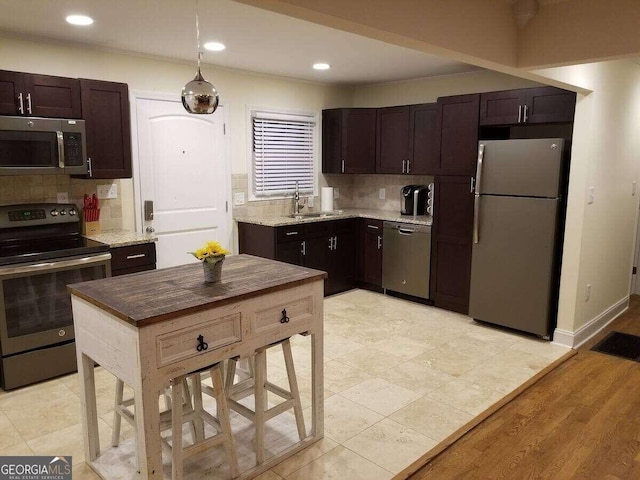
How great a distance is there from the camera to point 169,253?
461 centimetres

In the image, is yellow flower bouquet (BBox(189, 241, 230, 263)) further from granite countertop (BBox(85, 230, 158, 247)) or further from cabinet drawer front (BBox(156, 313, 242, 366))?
granite countertop (BBox(85, 230, 158, 247))

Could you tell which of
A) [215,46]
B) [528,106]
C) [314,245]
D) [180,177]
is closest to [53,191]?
[180,177]

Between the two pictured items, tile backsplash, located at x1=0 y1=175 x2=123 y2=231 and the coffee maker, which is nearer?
tile backsplash, located at x1=0 y1=175 x2=123 y2=231

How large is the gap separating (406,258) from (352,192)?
1429 millimetres

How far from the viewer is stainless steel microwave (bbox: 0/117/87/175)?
10.7 ft

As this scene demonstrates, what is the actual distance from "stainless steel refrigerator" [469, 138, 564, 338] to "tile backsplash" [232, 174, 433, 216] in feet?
4.26

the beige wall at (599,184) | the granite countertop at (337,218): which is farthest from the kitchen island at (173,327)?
the beige wall at (599,184)

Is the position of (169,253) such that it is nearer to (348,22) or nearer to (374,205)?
(374,205)

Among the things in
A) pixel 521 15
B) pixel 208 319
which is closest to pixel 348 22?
pixel 208 319

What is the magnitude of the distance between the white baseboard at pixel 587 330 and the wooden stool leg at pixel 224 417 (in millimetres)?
2926

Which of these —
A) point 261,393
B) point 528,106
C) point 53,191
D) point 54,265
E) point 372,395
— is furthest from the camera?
point 528,106

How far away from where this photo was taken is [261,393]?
2.38 m

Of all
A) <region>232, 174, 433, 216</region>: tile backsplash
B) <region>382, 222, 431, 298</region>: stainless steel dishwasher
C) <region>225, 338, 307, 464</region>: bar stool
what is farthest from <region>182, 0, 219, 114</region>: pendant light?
<region>382, 222, 431, 298</region>: stainless steel dishwasher

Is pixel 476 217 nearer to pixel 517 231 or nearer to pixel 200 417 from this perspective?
pixel 517 231
